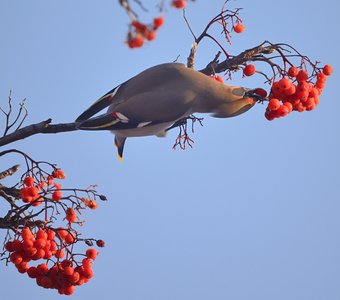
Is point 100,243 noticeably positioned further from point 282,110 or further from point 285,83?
point 285,83

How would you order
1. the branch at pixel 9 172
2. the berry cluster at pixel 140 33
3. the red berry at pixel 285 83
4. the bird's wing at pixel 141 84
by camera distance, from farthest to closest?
the bird's wing at pixel 141 84 < the branch at pixel 9 172 < the red berry at pixel 285 83 < the berry cluster at pixel 140 33

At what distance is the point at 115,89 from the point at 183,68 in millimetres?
608

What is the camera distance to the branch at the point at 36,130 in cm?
358

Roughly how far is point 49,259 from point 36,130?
91 centimetres

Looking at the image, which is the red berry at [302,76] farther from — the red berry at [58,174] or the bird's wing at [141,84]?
the red berry at [58,174]

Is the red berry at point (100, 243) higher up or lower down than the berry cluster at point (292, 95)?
lower down

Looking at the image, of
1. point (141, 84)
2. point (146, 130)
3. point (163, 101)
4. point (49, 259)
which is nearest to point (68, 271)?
point (49, 259)

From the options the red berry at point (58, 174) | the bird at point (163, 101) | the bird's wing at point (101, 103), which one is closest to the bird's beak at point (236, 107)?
the bird at point (163, 101)

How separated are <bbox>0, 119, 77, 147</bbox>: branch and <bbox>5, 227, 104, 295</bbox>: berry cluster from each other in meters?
0.58

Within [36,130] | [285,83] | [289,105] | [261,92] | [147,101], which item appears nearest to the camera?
[36,130]

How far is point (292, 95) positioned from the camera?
392cm

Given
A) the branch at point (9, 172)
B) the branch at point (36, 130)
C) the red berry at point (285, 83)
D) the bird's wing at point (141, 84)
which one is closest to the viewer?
the branch at point (36, 130)

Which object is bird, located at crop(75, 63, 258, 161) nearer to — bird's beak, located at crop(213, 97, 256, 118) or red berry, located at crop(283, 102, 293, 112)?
bird's beak, located at crop(213, 97, 256, 118)

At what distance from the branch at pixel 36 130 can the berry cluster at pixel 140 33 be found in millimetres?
1716
